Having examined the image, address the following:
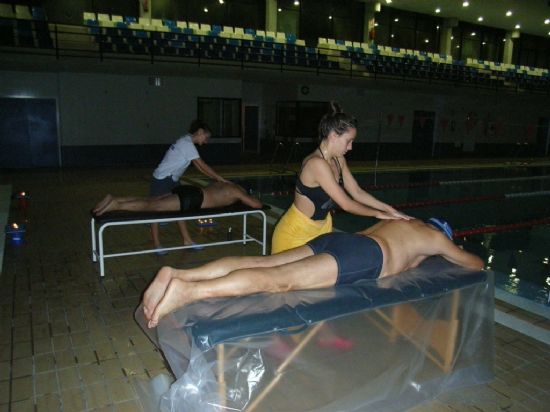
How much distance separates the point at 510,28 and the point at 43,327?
27488 millimetres

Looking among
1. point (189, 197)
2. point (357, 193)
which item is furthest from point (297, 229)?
point (189, 197)

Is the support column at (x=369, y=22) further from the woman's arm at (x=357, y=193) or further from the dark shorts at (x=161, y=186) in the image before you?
the woman's arm at (x=357, y=193)

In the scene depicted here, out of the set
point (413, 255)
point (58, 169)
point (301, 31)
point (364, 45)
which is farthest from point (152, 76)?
point (413, 255)

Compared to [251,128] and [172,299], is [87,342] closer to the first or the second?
[172,299]

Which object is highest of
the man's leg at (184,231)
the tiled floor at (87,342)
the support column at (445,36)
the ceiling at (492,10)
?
the ceiling at (492,10)

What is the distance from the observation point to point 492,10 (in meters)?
20.0

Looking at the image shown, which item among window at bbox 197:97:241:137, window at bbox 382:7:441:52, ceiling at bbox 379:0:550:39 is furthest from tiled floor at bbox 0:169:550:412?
window at bbox 382:7:441:52

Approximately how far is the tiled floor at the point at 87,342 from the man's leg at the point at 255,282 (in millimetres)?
787

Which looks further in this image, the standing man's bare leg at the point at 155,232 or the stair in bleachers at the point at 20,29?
the stair in bleachers at the point at 20,29

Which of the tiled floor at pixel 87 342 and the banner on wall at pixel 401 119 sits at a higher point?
the banner on wall at pixel 401 119

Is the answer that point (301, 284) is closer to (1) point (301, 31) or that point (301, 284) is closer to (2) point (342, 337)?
(2) point (342, 337)

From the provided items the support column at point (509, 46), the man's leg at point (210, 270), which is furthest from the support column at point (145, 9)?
the support column at point (509, 46)

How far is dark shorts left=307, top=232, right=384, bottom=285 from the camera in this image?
257cm

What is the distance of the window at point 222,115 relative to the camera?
1477cm
